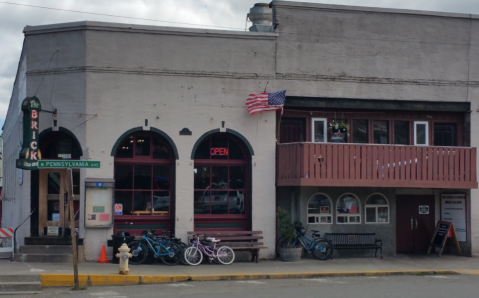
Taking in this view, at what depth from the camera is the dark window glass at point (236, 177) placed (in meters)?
18.9

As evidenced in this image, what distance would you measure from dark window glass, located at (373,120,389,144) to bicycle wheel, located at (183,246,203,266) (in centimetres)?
692

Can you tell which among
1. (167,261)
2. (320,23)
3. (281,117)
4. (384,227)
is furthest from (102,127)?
(384,227)

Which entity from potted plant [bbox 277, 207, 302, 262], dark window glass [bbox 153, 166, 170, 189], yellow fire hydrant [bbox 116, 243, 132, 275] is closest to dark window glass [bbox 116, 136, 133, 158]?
dark window glass [bbox 153, 166, 170, 189]

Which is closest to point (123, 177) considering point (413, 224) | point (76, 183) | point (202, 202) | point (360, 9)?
point (76, 183)

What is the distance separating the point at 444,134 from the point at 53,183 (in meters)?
12.4

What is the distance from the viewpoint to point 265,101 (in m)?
18.3

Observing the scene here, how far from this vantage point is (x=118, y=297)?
40.6 ft

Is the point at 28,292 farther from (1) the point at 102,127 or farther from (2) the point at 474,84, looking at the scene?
(2) the point at 474,84

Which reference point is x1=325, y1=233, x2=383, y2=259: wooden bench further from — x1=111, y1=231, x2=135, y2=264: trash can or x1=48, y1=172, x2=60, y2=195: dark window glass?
x1=48, y1=172, x2=60, y2=195: dark window glass

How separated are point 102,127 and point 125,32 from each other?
282 centimetres

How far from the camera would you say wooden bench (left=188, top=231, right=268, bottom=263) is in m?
17.6

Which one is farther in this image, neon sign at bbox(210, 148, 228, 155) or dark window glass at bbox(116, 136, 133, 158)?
neon sign at bbox(210, 148, 228, 155)

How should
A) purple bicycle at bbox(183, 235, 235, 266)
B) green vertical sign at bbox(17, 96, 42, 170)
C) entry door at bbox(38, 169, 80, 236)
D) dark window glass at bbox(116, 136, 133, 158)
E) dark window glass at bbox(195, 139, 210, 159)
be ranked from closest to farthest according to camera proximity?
green vertical sign at bbox(17, 96, 42, 170) < purple bicycle at bbox(183, 235, 235, 266) < entry door at bbox(38, 169, 80, 236) < dark window glass at bbox(116, 136, 133, 158) < dark window glass at bbox(195, 139, 210, 159)

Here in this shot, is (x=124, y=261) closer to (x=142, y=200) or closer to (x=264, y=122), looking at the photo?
(x=142, y=200)
